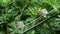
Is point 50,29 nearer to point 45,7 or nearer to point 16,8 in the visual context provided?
point 45,7

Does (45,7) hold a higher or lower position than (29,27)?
higher

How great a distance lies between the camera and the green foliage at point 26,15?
1163 millimetres

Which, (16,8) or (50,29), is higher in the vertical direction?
(16,8)

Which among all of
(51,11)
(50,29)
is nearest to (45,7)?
(51,11)

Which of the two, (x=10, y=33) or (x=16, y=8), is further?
(x=16, y=8)

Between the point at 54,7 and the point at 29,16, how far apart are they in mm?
195

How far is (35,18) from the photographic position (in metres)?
1.20

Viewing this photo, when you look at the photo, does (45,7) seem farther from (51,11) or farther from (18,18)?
(18,18)

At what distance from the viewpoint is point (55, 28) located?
1.26 m

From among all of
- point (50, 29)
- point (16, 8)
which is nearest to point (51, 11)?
point (50, 29)

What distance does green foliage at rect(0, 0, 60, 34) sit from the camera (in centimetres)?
116

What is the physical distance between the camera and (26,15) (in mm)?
1257

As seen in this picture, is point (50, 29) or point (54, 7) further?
point (50, 29)

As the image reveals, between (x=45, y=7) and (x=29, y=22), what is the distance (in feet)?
0.47
